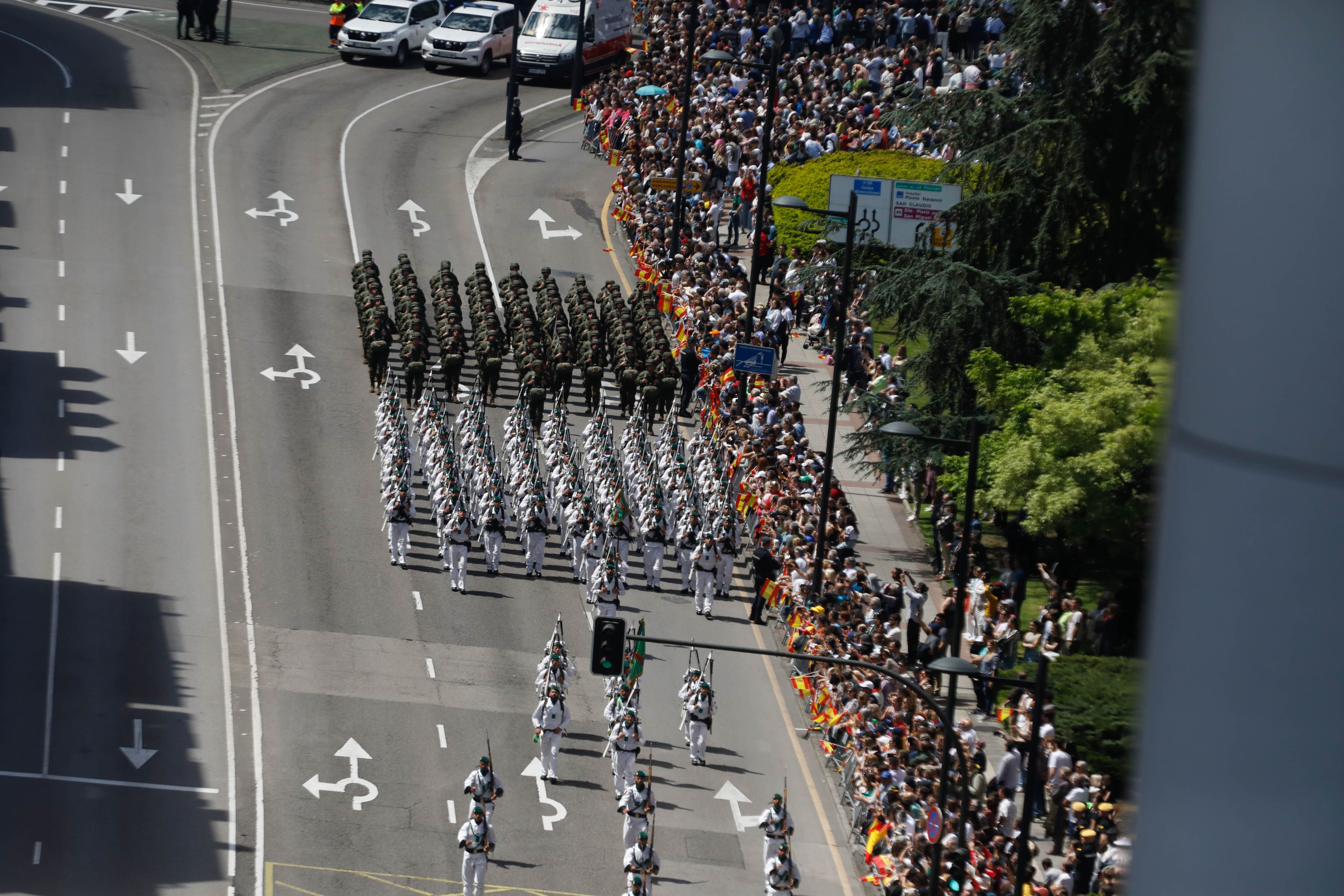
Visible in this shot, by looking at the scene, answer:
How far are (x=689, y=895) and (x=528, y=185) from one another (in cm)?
3365

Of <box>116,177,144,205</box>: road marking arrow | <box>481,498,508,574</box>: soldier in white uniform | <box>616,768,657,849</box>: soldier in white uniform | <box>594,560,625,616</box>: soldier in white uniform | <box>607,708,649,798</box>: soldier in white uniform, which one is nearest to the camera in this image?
<box>616,768,657,849</box>: soldier in white uniform

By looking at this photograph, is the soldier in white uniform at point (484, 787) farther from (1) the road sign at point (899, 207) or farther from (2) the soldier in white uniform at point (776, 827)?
(1) the road sign at point (899, 207)

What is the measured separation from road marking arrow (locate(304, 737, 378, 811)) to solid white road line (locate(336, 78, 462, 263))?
22000 millimetres

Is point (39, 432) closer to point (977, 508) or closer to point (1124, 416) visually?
point (977, 508)

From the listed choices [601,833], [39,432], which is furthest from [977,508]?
[39,432]

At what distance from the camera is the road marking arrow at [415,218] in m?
48.3

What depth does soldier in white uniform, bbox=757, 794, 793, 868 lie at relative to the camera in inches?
816

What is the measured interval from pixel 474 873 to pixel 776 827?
3469 mm

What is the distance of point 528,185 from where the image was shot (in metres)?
52.5

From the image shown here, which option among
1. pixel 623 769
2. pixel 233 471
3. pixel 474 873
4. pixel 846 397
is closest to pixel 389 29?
pixel 846 397

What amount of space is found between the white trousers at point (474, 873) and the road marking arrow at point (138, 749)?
5.48 metres

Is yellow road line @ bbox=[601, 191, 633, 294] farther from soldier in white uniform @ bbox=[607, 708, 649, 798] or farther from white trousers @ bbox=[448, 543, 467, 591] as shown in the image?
soldier in white uniform @ bbox=[607, 708, 649, 798]

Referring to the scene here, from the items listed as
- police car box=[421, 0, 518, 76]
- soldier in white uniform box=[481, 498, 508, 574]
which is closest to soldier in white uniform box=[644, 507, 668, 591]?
soldier in white uniform box=[481, 498, 508, 574]

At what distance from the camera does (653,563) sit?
30609mm
